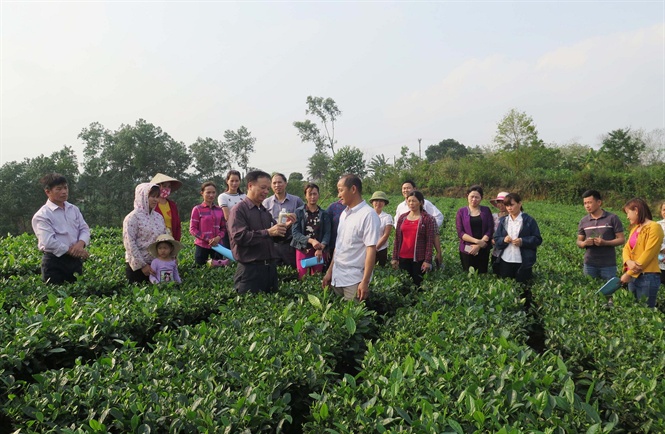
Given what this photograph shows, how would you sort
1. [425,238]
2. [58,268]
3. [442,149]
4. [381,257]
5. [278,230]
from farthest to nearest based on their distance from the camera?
[442,149] → [381,257] → [425,238] → [58,268] → [278,230]

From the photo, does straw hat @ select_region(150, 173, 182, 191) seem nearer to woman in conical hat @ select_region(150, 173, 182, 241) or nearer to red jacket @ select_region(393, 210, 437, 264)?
woman in conical hat @ select_region(150, 173, 182, 241)

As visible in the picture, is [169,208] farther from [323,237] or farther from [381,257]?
[381,257]

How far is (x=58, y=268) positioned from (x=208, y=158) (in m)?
41.5

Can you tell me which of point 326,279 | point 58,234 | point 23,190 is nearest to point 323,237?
point 326,279

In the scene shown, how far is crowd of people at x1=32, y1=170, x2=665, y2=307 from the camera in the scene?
4477 mm

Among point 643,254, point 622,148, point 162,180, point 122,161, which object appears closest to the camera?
point 643,254

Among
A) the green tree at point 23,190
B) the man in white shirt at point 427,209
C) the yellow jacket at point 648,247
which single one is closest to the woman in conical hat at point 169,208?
the man in white shirt at point 427,209

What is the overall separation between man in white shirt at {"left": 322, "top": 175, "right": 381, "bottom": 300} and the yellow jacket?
9.99 feet

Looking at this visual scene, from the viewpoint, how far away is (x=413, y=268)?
6.25m

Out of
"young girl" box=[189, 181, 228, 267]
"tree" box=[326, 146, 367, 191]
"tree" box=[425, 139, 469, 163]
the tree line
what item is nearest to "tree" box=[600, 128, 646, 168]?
the tree line

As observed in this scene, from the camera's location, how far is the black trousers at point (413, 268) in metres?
6.20

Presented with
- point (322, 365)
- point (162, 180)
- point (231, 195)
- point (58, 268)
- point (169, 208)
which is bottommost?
point (322, 365)

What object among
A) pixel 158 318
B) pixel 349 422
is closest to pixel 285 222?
pixel 158 318

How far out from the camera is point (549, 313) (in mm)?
4270
